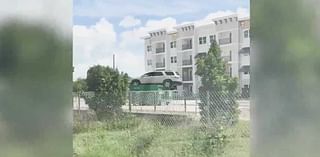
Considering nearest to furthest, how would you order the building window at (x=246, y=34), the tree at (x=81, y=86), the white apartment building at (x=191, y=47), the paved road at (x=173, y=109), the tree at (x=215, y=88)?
the building window at (x=246, y=34) → the tree at (x=81, y=86) → the white apartment building at (x=191, y=47) → the tree at (x=215, y=88) → the paved road at (x=173, y=109)

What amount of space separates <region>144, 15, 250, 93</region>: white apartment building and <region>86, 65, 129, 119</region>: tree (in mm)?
141

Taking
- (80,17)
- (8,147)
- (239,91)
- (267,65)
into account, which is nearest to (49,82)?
(8,147)

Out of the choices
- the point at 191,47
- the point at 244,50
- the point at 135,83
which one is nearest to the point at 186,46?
the point at 191,47

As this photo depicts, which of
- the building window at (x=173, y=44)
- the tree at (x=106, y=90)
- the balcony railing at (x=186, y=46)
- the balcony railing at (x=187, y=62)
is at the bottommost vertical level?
the tree at (x=106, y=90)

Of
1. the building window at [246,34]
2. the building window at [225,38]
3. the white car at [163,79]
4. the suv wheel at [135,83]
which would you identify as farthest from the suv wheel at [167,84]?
the building window at [246,34]

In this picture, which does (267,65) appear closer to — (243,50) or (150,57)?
(243,50)

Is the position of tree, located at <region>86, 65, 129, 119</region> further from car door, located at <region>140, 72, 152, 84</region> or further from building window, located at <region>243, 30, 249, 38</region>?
building window, located at <region>243, 30, 249, 38</region>

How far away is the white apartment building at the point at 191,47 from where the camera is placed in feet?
5.69

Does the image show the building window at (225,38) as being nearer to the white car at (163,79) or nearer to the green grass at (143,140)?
the white car at (163,79)

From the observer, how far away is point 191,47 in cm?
189

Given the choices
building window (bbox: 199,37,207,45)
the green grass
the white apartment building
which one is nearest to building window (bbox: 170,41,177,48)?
the white apartment building

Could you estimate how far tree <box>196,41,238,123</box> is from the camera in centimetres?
184

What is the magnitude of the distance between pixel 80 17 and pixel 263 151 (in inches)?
29.8

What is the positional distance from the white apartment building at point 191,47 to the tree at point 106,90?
5.5 inches
